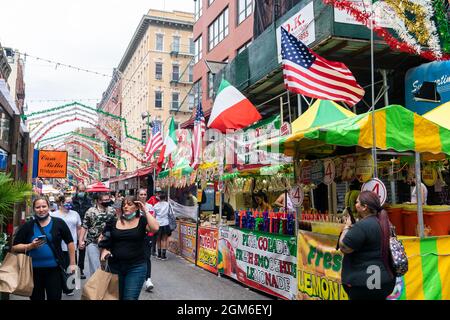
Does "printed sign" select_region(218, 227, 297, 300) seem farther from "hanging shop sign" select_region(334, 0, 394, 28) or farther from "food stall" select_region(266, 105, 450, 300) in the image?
"hanging shop sign" select_region(334, 0, 394, 28)

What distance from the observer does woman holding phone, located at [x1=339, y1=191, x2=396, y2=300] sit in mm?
4031

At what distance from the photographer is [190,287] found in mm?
8641

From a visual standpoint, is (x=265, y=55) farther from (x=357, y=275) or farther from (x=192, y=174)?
(x=357, y=275)

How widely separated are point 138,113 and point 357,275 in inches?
1914

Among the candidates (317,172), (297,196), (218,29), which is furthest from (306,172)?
(218,29)

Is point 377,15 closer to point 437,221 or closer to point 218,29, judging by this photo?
point 437,221

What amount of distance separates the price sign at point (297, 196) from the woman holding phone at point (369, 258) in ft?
10.4

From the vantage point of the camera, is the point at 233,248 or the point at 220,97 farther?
the point at 220,97

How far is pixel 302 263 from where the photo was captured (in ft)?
22.0

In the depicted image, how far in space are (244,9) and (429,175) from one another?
1720cm

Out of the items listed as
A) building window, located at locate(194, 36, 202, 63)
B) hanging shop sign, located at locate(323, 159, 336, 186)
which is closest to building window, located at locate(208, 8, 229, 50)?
building window, located at locate(194, 36, 202, 63)

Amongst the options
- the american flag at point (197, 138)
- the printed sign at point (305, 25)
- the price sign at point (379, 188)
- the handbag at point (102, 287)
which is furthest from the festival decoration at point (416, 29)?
the handbag at point (102, 287)

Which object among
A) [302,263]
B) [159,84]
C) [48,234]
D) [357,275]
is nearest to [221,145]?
[302,263]

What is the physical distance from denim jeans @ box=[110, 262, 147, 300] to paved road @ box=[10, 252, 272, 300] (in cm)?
268
